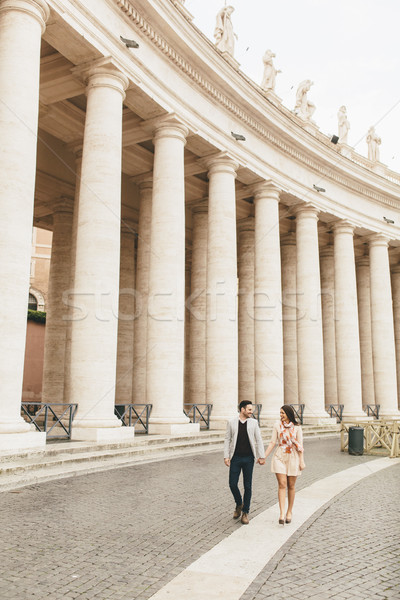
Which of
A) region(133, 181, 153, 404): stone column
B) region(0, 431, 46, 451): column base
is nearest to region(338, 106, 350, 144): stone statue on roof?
region(133, 181, 153, 404): stone column

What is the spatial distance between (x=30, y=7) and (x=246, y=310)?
86.6 ft

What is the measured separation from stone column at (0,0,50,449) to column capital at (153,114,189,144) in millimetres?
9228

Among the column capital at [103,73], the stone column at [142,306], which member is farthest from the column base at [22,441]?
the stone column at [142,306]

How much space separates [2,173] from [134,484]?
10485mm

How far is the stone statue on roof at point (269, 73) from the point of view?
39.4 metres

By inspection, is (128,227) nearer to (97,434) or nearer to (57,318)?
(57,318)

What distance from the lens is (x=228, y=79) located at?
3069 centimetres

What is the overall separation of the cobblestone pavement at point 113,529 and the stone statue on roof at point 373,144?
136 ft

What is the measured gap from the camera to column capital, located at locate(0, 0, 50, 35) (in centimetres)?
1841

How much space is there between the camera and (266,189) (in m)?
35.7

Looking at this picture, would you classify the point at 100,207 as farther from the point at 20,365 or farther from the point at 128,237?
the point at 128,237

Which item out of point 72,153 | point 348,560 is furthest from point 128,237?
point 348,560

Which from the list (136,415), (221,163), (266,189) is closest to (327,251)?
(266,189)

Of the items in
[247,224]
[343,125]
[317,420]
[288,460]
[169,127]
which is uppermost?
[343,125]
